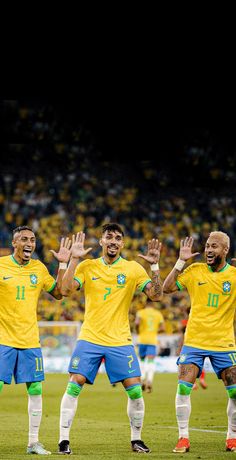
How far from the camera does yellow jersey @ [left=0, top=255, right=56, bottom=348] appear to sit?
10.8 meters

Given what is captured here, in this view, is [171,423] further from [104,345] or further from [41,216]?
[41,216]

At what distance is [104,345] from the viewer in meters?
11.0

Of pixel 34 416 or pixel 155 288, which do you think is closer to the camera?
pixel 34 416

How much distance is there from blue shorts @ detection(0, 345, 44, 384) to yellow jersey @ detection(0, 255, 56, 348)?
72mm

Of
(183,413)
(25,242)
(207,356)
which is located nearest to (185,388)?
(183,413)

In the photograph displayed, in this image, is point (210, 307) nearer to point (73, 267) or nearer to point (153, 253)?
point (153, 253)

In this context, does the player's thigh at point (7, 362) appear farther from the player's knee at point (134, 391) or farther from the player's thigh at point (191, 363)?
the player's thigh at point (191, 363)

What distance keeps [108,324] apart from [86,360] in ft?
1.59

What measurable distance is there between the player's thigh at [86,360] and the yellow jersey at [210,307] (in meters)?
1.11

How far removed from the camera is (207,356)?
11.2 m

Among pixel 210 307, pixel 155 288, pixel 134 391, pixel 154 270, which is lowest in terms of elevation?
pixel 134 391

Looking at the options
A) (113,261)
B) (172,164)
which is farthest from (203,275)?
(172,164)

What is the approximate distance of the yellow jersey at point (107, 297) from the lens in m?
11.0

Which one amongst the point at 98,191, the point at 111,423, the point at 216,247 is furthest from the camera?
the point at 98,191
